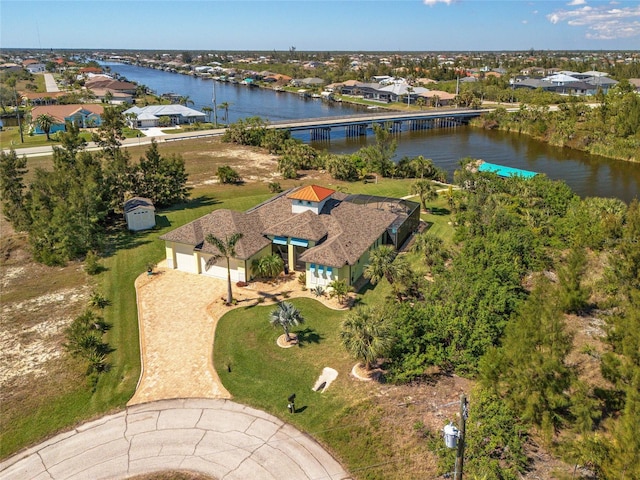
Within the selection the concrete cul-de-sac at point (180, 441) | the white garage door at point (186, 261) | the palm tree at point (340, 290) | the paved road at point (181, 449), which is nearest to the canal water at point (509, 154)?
the palm tree at point (340, 290)

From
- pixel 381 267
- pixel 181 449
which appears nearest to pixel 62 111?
pixel 381 267

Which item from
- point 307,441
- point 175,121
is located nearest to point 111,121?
point 307,441

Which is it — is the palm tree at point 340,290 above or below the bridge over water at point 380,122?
below

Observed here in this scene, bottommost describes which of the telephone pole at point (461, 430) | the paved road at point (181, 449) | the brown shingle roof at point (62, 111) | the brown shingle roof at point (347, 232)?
the paved road at point (181, 449)

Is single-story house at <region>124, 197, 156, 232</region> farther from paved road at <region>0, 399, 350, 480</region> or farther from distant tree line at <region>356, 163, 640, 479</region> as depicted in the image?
paved road at <region>0, 399, 350, 480</region>

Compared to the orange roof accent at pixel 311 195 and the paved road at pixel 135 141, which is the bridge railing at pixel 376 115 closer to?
the paved road at pixel 135 141

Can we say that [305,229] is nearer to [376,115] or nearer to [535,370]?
[535,370]

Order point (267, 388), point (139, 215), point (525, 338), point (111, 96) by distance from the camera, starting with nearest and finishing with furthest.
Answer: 1. point (525, 338)
2. point (267, 388)
3. point (139, 215)
4. point (111, 96)
